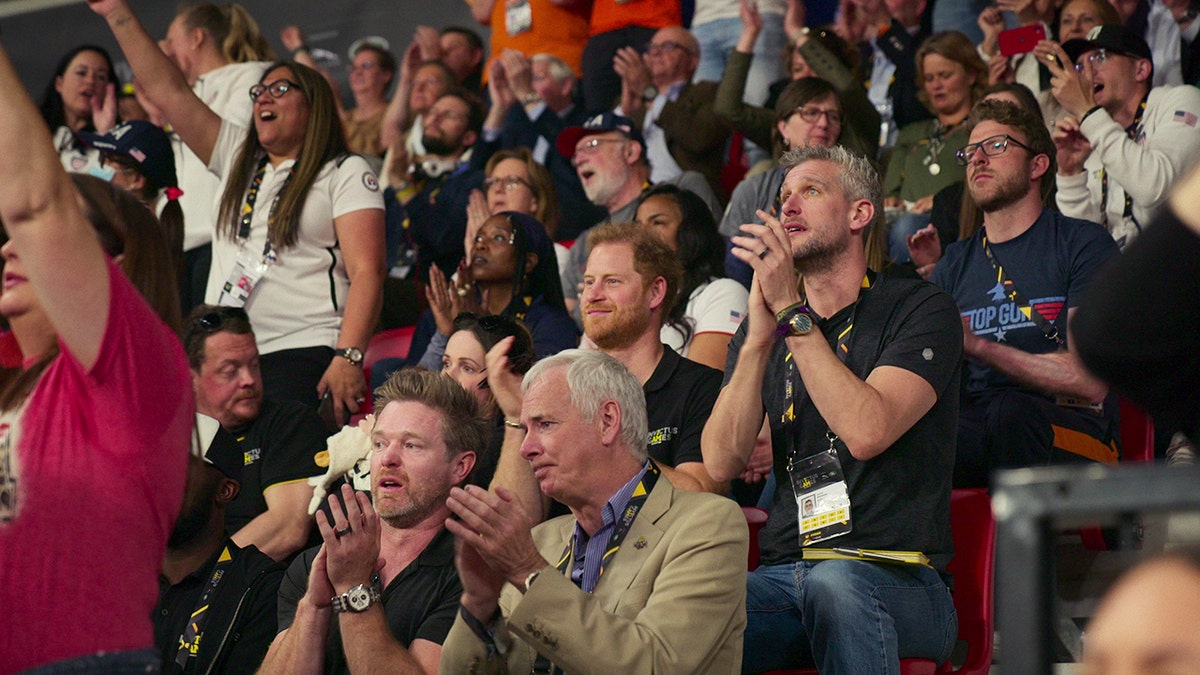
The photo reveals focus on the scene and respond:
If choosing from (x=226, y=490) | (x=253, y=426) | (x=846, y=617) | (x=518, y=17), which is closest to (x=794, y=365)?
(x=846, y=617)

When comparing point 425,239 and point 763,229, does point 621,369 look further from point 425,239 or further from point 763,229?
point 425,239

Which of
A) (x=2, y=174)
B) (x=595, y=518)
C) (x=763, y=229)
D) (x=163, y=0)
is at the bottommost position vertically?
(x=595, y=518)

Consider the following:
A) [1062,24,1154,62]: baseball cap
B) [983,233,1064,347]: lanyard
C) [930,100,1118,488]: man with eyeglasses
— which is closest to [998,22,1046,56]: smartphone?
[1062,24,1154,62]: baseball cap

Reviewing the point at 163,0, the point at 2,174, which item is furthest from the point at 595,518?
the point at 163,0

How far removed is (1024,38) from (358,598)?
4281mm

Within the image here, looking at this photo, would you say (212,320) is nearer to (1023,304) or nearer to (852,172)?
(852,172)

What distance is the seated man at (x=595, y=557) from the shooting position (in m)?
2.70

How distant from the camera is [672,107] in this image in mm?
7117

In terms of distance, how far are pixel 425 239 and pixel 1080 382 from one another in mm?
3598

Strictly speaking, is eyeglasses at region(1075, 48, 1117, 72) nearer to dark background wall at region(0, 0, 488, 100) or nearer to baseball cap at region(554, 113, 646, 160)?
baseball cap at region(554, 113, 646, 160)

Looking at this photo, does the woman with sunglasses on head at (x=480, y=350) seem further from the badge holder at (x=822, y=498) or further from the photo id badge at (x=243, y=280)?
→ the badge holder at (x=822, y=498)

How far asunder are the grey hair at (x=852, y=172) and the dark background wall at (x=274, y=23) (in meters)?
6.75

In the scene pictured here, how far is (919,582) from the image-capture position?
126 inches

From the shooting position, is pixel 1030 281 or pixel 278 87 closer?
pixel 1030 281
